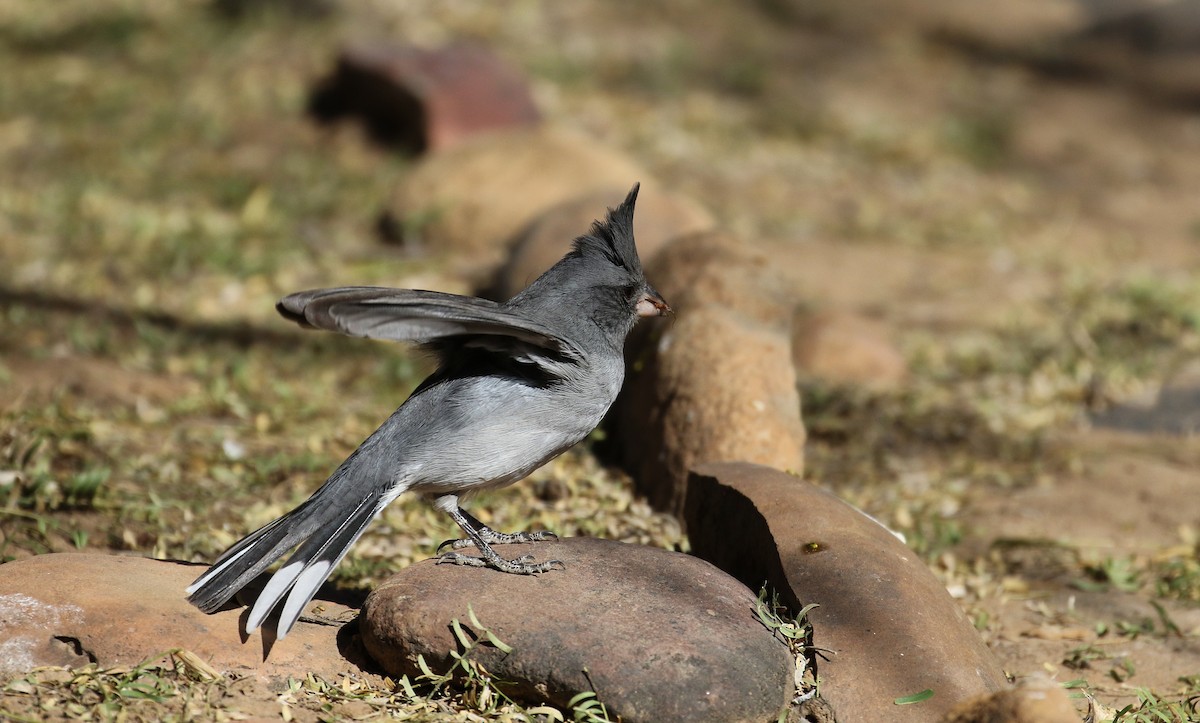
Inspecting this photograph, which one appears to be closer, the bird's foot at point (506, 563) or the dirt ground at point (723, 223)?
the bird's foot at point (506, 563)

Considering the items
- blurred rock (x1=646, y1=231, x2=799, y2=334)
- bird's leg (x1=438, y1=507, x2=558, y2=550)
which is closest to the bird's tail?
bird's leg (x1=438, y1=507, x2=558, y2=550)

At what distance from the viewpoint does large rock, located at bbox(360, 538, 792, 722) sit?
2.94 meters

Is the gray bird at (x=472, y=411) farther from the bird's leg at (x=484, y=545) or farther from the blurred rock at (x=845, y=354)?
the blurred rock at (x=845, y=354)

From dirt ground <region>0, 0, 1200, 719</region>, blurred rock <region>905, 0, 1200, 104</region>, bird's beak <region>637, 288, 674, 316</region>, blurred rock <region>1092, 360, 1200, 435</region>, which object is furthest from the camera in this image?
blurred rock <region>905, 0, 1200, 104</region>

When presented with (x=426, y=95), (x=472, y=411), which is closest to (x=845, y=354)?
(x=472, y=411)

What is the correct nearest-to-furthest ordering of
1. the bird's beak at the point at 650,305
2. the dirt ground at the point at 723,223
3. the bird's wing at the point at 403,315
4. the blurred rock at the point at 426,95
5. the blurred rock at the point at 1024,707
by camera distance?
the blurred rock at the point at 1024,707, the bird's wing at the point at 403,315, the bird's beak at the point at 650,305, the dirt ground at the point at 723,223, the blurred rock at the point at 426,95

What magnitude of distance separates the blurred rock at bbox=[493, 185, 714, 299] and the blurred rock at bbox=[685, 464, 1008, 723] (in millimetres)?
2354

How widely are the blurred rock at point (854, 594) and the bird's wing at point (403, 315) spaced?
83 cm

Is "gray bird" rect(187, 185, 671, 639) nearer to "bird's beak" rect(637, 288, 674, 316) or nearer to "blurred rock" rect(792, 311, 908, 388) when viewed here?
"bird's beak" rect(637, 288, 674, 316)

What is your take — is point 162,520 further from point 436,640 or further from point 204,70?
point 204,70

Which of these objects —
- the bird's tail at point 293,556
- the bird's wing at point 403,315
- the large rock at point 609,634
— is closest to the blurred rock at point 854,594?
the large rock at point 609,634

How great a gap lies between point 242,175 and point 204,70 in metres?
1.85

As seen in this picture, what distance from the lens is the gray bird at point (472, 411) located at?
123 inches

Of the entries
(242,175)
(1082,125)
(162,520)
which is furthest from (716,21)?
(162,520)
